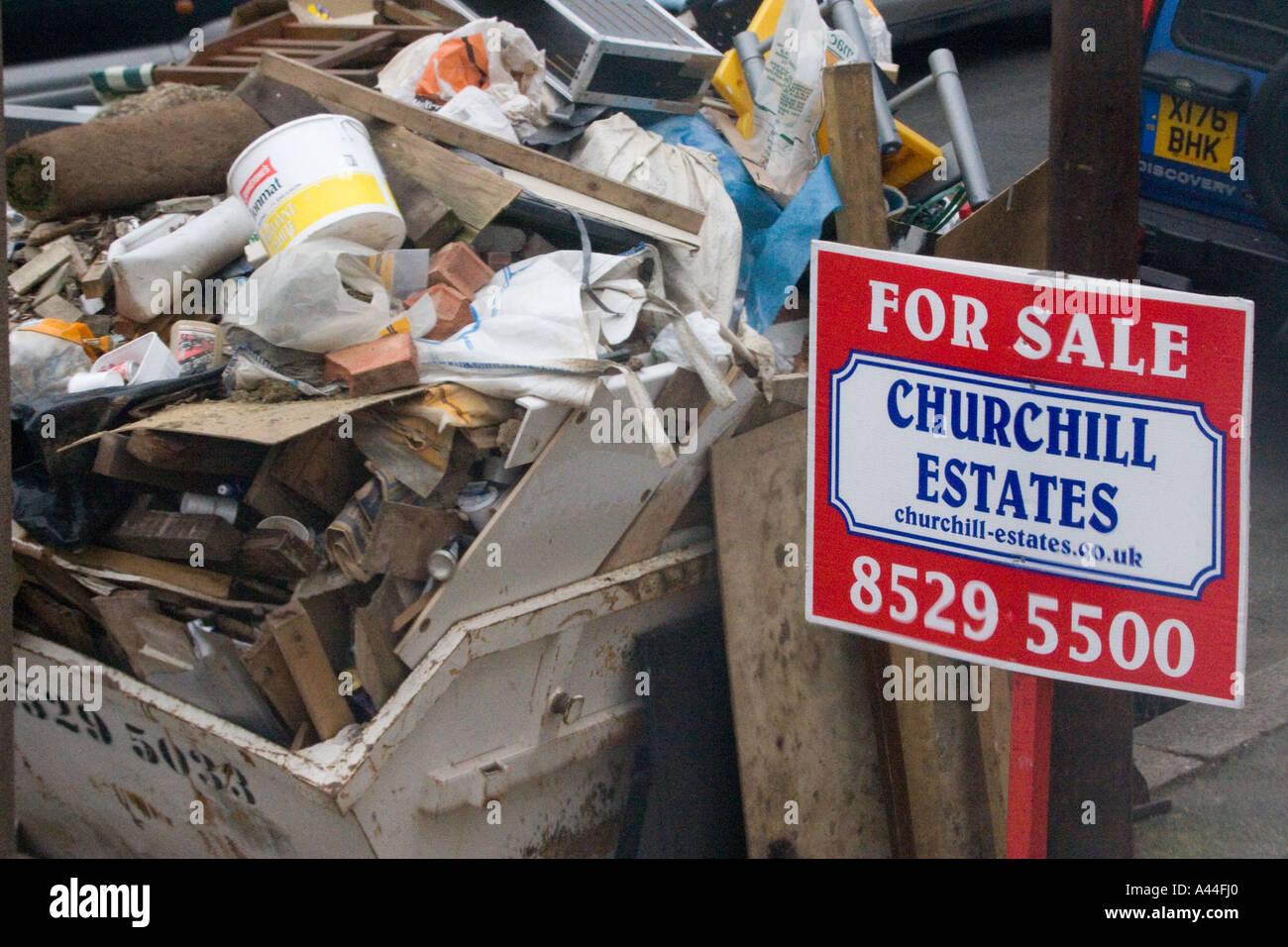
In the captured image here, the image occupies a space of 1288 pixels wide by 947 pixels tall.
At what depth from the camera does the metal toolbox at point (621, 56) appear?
3801mm

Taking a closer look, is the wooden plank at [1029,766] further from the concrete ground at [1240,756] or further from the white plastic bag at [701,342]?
the concrete ground at [1240,756]

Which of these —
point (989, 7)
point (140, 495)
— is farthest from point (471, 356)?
point (989, 7)

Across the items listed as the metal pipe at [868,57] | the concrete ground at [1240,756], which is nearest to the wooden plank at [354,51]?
the metal pipe at [868,57]

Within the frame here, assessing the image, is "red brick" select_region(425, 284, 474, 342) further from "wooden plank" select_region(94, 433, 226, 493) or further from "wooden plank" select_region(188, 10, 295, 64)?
"wooden plank" select_region(188, 10, 295, 64)

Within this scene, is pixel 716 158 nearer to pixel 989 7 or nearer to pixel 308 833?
pixel 308 833

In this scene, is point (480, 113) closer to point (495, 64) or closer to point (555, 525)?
point (495, 64)

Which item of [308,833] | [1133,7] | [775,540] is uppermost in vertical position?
[1133,7]

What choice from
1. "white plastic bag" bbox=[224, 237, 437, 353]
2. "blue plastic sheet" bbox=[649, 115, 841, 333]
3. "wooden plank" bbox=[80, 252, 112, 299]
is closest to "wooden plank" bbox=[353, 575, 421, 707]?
"white plastic bag" bbox=[224, 237, 437, 353]

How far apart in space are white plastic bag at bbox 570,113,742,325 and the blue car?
175cm

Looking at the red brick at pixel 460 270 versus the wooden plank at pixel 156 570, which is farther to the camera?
the red brick at pixel 460 270

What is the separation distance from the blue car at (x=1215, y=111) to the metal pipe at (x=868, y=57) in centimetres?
99

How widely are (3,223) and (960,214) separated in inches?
114

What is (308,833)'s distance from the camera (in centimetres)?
259

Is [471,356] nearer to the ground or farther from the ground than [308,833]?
farther from the ground
